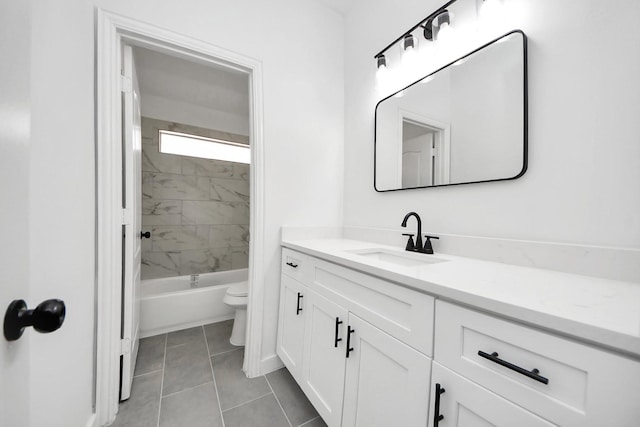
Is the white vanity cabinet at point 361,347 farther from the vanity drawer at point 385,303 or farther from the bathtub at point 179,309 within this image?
the bathtub at point 179,309

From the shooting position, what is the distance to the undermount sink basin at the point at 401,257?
1.09 metres

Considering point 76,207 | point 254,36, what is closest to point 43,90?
point 76,207

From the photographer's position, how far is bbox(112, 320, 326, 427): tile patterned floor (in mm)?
1167

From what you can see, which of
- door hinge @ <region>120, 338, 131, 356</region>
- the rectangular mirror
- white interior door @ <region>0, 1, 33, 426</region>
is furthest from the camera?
door hinge @ <region>120, 338, 131, 356</region>

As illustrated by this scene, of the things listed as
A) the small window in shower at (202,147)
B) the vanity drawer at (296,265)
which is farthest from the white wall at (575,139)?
the small window in shower at (202,147)

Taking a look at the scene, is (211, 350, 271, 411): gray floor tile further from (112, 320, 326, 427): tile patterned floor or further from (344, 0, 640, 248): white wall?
(344, 0, 640, 248): white wall

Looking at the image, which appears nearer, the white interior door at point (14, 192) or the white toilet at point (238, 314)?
the white interior door at point (14, 192)

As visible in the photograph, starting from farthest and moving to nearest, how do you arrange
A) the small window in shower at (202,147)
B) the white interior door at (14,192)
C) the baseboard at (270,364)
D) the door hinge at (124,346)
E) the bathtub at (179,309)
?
the small window in shower at (202,147) < the bathtub at (179,309) < the baseboard at (270,364) < the door hinge at (124,346) < the white interior door at (14,192)

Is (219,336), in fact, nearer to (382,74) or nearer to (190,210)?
(190,210)

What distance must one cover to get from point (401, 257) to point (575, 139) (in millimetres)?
811

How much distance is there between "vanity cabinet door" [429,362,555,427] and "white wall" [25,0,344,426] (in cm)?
116

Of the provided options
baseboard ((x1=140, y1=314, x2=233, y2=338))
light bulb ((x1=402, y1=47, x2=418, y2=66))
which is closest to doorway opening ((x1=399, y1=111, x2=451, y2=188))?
light bulb ((x1=402, y1=47, x2=418, y2=66))

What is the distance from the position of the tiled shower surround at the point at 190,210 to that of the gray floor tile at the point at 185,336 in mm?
988

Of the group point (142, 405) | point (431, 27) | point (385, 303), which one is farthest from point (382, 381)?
point (431, 27)
